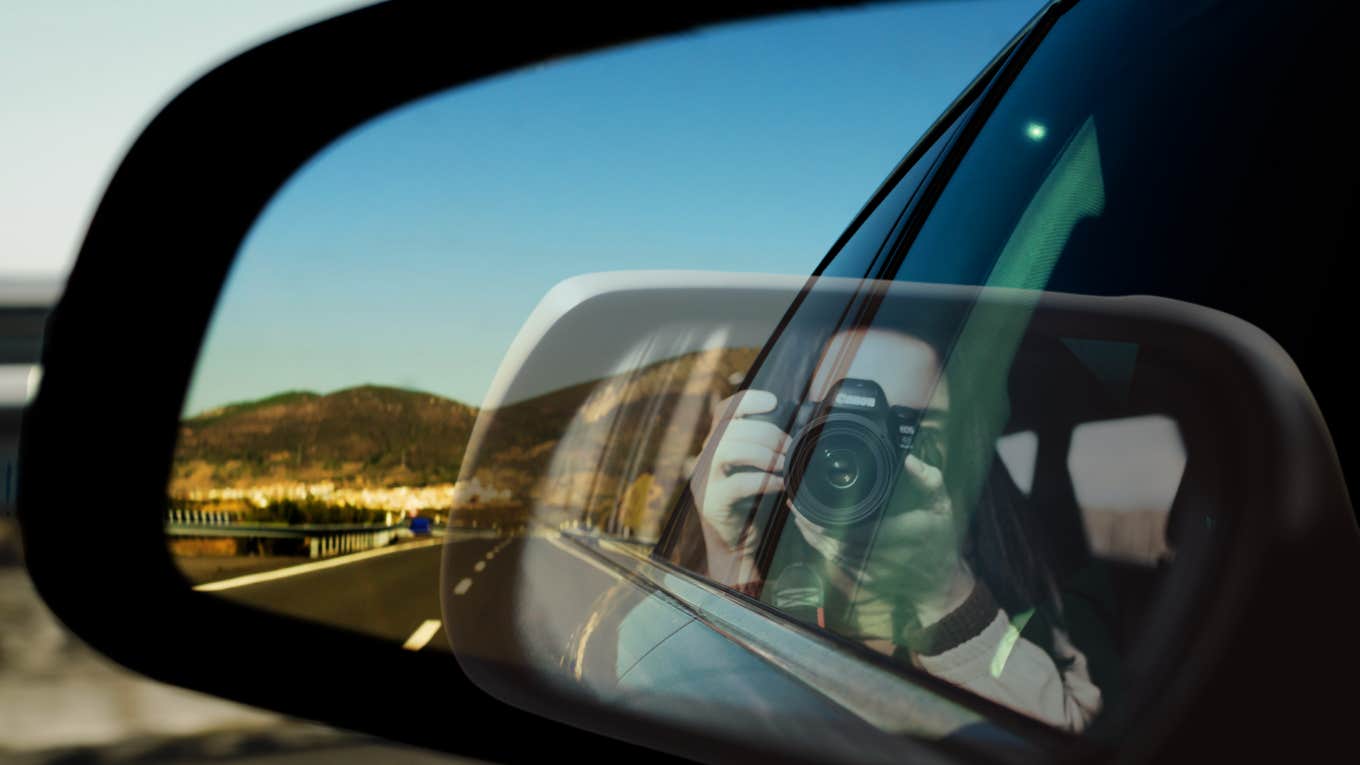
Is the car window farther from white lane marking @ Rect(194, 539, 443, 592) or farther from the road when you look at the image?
white lane marking @ Rect(194, 539, 443, 592)

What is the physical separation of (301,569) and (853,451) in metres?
8.48

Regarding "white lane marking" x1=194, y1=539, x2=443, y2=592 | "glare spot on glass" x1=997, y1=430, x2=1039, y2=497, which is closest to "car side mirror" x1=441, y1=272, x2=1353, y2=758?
"glare spot on glass" x1=997, y1=430, x2=1039, y2=497

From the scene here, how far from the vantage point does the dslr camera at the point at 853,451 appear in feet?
4.29

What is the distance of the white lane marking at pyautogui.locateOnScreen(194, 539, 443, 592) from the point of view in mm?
2820

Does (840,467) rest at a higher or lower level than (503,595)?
higher

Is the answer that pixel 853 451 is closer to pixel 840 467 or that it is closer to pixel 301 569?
pixel 840 467

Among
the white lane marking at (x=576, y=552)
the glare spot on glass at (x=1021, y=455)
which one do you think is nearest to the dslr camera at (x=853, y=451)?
the glare spot on glass at (x=1021, y=455)

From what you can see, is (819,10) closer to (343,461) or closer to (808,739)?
(808,739)

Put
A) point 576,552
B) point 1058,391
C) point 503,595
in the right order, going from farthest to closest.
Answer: point 576,552 < point 503,595 < point 1058,391

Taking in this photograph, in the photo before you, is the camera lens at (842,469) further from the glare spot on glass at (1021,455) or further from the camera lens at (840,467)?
the glare spot on glass at (1021,455)

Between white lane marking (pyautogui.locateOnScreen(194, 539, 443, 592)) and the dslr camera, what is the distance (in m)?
1.36

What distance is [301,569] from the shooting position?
909cm

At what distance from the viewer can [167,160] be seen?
2.45 meters

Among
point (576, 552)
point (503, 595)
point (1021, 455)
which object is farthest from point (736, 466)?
point (576, 552)
